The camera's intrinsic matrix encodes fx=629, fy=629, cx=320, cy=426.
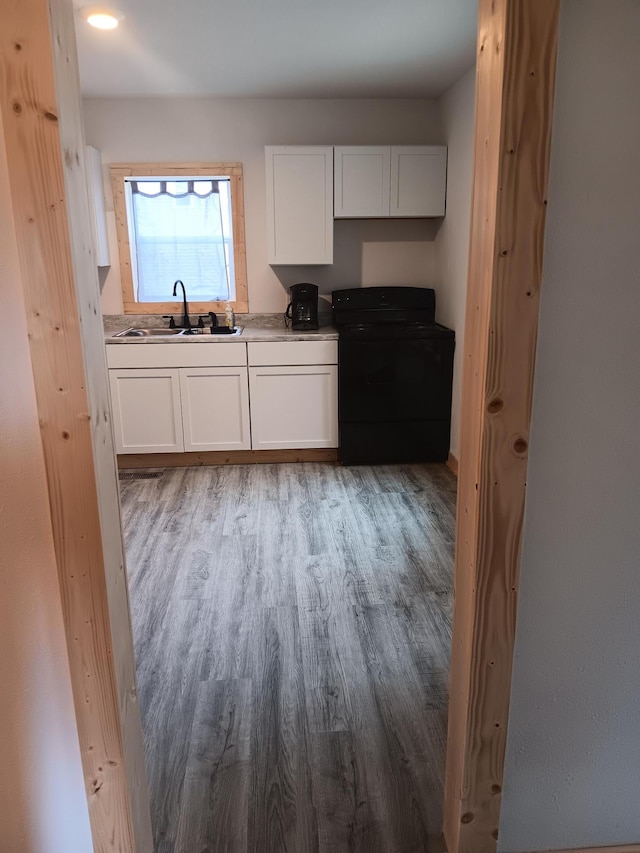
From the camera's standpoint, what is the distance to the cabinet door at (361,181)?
4.20 m

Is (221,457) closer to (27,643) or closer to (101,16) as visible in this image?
(101,16)

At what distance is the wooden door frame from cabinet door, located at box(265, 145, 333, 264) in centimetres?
320

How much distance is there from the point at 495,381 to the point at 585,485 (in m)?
0.32

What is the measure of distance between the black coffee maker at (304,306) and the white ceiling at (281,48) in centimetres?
129

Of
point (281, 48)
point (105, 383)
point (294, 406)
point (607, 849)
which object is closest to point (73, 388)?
point (105, 383)

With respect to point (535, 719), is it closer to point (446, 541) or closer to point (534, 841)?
point (534, 841)

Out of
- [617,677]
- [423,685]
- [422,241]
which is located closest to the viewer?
[617,677]

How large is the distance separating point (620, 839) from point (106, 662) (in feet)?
4.29

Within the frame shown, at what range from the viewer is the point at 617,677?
1.44 m

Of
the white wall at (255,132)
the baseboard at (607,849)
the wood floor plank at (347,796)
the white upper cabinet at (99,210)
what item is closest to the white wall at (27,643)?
the wood floor plank at (347,796)

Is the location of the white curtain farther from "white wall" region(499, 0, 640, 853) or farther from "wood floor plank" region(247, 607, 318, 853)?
"white wall" region(499, 0, 640, 853)

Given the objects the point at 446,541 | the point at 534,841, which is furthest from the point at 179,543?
the point at 534,841

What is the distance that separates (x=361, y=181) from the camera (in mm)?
4246

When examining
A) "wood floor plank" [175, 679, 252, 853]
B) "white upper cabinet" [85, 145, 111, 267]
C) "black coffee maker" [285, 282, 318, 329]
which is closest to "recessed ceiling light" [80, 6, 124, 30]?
"white upper cabinet" [85, 145, 111, 267]
